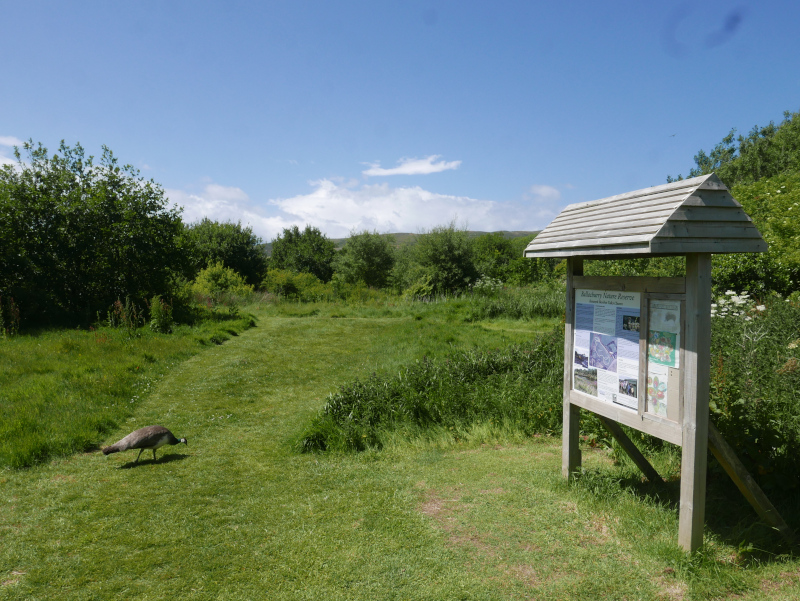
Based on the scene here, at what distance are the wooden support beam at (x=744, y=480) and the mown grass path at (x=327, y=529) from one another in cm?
41

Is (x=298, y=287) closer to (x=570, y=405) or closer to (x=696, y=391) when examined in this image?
(x=570, y=405)

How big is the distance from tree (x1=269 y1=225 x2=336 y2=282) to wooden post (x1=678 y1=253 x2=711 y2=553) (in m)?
40.0

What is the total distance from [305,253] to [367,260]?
39.3ft

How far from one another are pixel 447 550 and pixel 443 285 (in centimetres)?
2242

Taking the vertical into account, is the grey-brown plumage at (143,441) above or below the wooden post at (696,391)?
below

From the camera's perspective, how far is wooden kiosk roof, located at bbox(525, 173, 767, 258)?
10.5 feet

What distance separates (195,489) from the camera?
5070mm

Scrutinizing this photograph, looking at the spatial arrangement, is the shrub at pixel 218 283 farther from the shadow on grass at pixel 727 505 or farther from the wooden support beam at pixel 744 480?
the wooden support beam at pixel 744 480

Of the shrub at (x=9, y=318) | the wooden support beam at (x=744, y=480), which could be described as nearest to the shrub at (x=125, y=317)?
the shrub at (x=9, y=318)

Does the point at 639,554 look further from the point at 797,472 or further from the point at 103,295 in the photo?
the point at 103,295

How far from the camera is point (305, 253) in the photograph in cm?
4678

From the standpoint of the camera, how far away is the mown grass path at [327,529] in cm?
326

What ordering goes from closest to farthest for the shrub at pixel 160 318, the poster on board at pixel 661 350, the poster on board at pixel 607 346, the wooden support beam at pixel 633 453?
1. the poster on board at pixel 661 350
2. the poster on board at pixel 607 346
3. the wooden support beam at pixel 633 453
4. the shrub at pixel 160 318

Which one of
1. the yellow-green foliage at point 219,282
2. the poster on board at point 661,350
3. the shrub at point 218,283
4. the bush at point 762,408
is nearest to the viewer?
the poster on board at point 661,350
